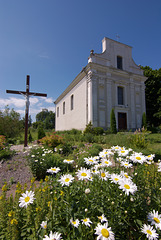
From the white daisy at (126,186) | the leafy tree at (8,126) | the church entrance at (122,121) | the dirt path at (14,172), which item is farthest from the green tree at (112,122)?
the white daisy at (126,186)

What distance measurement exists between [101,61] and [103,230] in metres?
14.7

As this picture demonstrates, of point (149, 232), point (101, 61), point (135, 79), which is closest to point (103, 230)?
point (149, 232)

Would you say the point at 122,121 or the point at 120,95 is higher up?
the point at 120,95

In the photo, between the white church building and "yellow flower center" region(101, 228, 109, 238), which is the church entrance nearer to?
the white church building

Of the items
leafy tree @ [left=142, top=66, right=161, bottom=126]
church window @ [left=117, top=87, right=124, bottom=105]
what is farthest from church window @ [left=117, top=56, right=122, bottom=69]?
leafy tree @ [left=142, top=66, right=161, bottom=126]

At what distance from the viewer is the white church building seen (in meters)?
12.8

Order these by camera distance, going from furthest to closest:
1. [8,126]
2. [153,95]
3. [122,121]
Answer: [153,95], [122,121], [8,126]

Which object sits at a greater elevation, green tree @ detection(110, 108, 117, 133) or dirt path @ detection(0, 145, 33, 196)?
green tree @ detection(110, 108, 117, 133)

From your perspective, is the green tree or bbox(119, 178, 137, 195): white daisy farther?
the green tree

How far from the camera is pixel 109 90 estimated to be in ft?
44.2

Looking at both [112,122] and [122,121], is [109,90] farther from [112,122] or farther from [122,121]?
[122,121]

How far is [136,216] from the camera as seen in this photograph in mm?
1327

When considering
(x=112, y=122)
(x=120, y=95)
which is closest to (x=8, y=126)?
(x=112, y=122)

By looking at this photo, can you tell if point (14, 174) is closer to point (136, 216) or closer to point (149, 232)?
point (136, 216)
